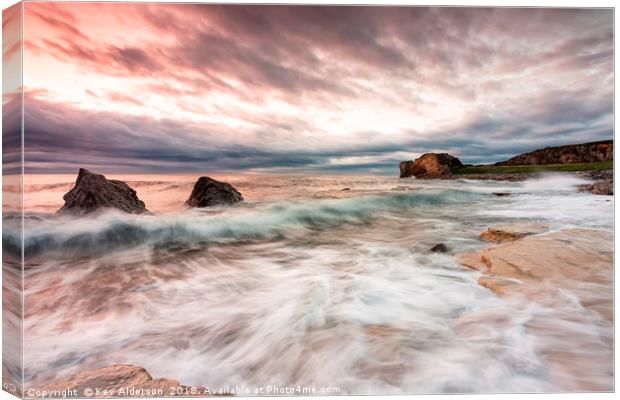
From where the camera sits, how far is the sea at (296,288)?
2172 mm

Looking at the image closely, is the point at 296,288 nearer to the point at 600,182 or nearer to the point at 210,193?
the point at 210,193

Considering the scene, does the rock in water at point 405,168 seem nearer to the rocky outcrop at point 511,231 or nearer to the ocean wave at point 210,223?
the ocean wave at point 210,223

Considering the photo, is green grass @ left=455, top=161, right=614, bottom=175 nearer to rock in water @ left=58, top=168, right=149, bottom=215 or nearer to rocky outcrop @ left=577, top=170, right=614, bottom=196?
rocky outcrop @ left=577, top=170, right=614, bottom=196

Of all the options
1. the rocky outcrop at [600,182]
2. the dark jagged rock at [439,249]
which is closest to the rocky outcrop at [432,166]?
the dark jagged rock at [439,249]

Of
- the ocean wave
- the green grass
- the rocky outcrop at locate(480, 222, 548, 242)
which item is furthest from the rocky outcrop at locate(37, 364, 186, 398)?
the green grass

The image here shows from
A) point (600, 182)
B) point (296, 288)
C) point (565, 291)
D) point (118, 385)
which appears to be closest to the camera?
point (118, 385)

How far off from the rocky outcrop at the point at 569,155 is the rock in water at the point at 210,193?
9.55 ft

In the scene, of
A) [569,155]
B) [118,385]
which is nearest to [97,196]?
[118,385]

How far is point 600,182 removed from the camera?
2883mm

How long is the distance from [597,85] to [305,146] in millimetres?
2829

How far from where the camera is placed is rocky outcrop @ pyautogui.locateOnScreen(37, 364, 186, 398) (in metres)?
2.15

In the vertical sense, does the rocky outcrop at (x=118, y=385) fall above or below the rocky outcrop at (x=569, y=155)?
below

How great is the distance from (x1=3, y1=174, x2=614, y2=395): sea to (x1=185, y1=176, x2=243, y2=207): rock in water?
7cm

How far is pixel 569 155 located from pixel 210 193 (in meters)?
3.73
